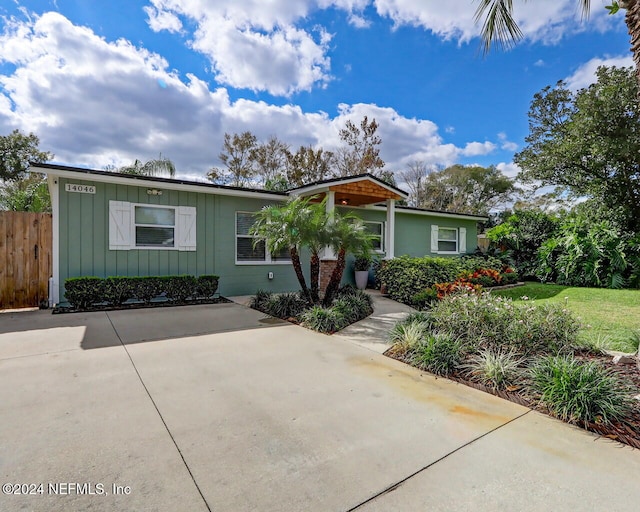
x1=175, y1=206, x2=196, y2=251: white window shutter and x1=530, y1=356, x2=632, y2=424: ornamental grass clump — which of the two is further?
x1=175, y1=206, x2=196, y2=251: white window shutter

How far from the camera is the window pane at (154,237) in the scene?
8391 mm

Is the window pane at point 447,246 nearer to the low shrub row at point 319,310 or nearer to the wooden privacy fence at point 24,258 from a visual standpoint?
the low shrub row at point 319,310

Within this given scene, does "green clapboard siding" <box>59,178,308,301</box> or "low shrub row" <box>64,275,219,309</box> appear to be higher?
"green clapboard siding" <box>59,178,308,301</box>

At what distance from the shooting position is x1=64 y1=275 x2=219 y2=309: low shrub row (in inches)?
282

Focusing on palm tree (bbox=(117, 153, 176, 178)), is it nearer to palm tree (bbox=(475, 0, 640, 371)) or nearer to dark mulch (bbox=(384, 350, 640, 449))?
palm tree (bbox=(475, 0, 640, 371))

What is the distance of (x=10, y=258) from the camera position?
7316 mm

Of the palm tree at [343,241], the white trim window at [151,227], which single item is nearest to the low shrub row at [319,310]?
the palm tree at [343,241]

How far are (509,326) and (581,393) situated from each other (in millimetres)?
1586

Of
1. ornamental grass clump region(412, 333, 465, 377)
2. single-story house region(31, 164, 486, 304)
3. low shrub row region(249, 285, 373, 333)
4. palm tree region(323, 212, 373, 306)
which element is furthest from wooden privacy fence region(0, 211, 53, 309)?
ornamental grass clump region(412, 333, 465, 377)

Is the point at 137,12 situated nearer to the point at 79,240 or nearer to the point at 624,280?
the point at 79,240

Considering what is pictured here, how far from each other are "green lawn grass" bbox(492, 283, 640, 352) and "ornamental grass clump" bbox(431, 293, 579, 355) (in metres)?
0.38

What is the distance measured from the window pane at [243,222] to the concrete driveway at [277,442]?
5.86 m

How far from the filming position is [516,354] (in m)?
4.03

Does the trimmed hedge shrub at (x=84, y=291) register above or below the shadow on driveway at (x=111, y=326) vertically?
above
